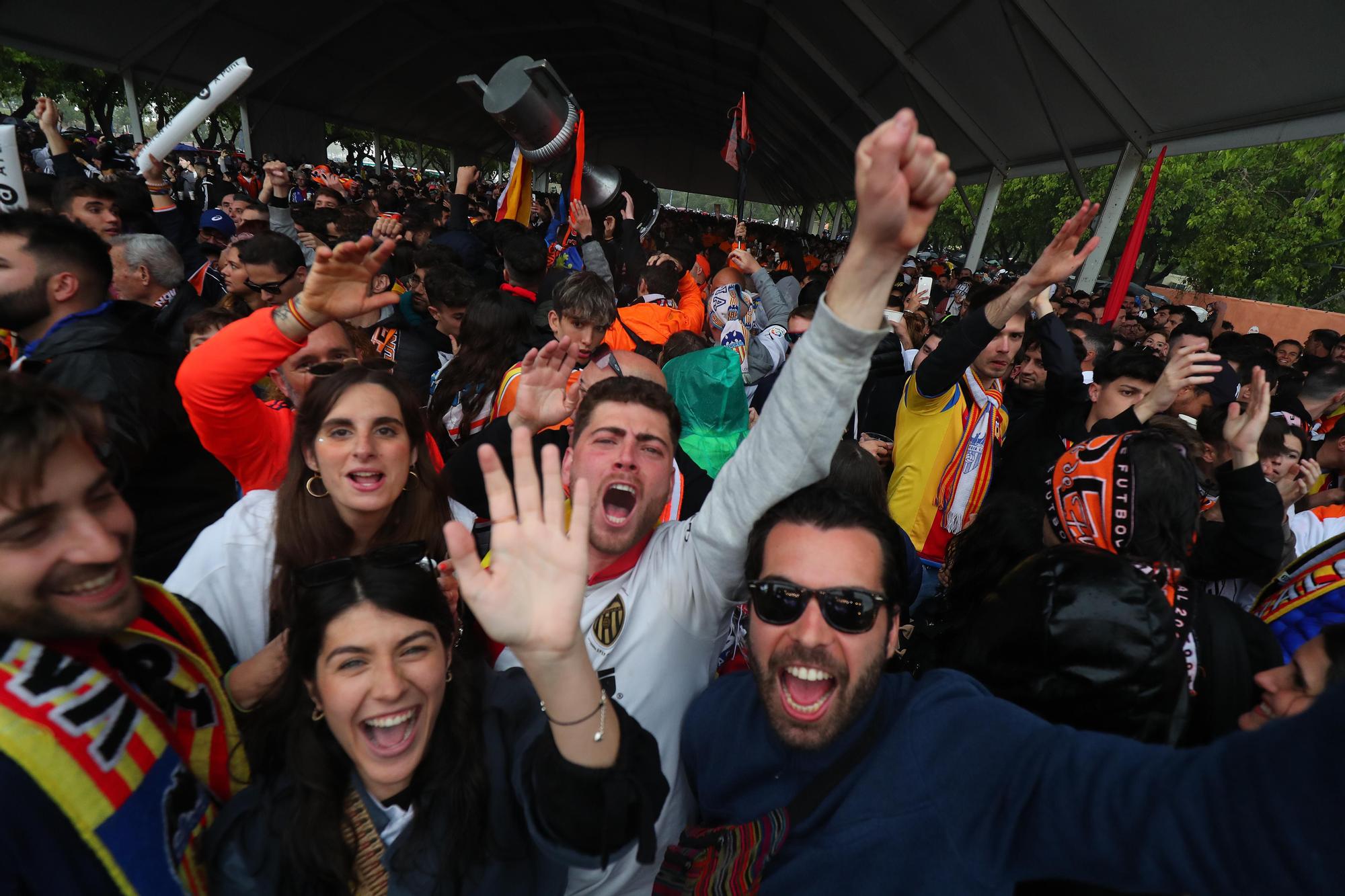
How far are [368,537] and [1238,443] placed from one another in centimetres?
307

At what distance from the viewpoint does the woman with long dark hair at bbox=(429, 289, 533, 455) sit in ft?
11.8

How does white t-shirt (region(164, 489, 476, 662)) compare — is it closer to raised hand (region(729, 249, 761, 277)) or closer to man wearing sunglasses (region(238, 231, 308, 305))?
man wearing sunglasses (region(238, 231, 308, 305))

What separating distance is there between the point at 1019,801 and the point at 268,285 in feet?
14.5

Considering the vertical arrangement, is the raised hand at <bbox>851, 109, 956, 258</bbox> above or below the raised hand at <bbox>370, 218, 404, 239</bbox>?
below

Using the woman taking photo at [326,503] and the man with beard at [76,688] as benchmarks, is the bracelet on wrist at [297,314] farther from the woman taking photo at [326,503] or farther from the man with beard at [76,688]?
the man with beard at [76,688]

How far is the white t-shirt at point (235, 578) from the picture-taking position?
183cm

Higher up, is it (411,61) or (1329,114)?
(411,61)

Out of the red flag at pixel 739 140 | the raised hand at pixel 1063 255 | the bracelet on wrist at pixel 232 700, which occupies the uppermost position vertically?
the red flag at pixel 739 140

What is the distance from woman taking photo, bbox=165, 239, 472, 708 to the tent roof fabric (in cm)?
824

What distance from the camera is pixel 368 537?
83.4 inches

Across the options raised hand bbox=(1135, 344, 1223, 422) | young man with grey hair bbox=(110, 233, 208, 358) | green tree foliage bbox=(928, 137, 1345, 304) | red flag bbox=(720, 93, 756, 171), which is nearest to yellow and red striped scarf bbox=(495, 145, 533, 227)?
red flag bbox=(720, 93, 756, 171)

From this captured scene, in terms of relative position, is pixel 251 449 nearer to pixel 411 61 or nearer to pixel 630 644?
pixel 630 644

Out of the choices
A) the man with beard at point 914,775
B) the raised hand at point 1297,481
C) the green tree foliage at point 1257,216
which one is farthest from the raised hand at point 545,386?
the green tree foliage at point 1257,216

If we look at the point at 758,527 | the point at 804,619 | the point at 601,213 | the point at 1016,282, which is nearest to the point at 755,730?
the point at 804,619
